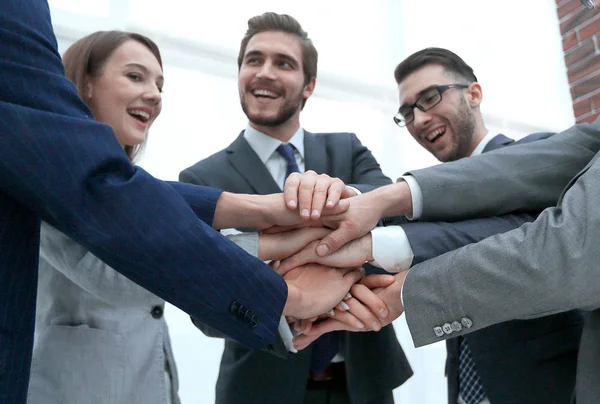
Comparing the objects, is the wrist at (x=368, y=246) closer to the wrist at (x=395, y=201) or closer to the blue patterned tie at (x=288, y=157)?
the wrist at (x=395, y=201)

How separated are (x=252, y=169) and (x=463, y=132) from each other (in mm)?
994

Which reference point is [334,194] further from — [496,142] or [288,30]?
[288,30]

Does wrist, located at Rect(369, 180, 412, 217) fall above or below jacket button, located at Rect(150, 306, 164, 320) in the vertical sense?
above

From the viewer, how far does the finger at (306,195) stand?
1301mm

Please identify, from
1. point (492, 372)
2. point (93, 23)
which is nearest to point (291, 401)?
point (492, 372)

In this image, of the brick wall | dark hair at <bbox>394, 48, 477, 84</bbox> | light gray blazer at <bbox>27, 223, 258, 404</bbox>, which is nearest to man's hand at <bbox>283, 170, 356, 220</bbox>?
light gray blazer at <bbox>27, 223, 258, 404</bbox>

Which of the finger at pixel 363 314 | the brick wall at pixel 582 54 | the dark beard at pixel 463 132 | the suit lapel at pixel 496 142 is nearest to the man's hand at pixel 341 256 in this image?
the finger at pixel 363 314

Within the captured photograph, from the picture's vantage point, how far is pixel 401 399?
3.52 meters

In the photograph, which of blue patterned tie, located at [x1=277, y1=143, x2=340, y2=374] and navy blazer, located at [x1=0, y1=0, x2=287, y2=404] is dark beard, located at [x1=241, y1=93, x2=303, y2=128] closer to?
blue patterned tie, located at [x1=277, y1=143, x2=340, y2=374]

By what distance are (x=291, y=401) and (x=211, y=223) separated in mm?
626

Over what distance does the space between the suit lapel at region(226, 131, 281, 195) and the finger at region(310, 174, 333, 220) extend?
38 centimetres

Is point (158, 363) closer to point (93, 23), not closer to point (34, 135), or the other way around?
point (34, 135)

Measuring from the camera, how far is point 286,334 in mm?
1368

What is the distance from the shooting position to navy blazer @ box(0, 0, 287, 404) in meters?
0.77
